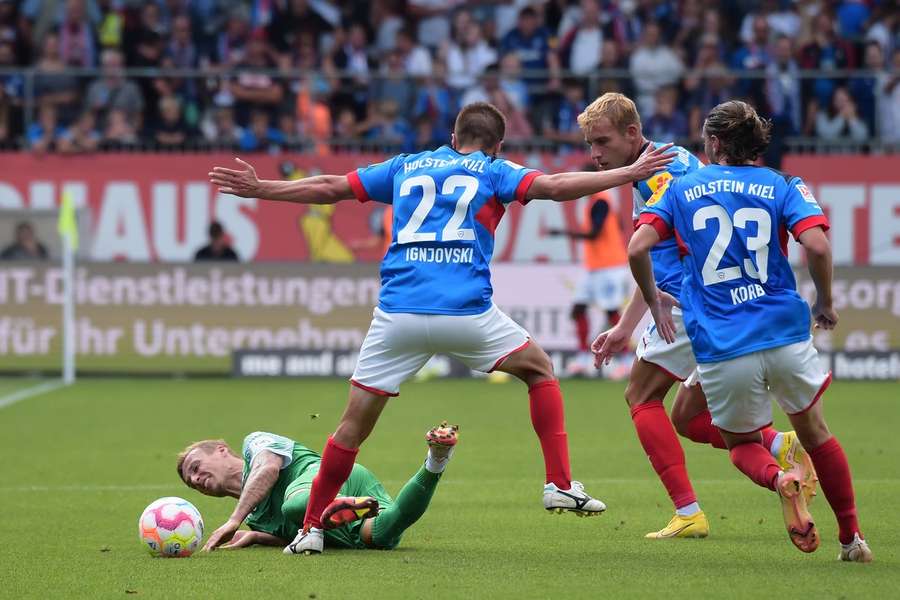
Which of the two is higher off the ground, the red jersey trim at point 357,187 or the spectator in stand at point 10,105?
the spectator in stand at point 10,105

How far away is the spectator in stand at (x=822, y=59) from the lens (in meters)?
21.1

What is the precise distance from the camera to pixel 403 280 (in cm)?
725

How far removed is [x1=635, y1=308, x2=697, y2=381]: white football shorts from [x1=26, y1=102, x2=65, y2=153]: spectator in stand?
49.7 feet

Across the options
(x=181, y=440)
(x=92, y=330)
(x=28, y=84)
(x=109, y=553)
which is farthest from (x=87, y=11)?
(x=109, y=553)

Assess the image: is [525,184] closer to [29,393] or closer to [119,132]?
[29,393]

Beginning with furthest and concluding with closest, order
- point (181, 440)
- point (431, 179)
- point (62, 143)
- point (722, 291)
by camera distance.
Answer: point (62, 143)
point (181, 440)
point (431, 179)
point (722, 291)

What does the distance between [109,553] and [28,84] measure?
15370 mm

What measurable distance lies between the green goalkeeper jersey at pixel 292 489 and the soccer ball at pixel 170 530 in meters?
0.41

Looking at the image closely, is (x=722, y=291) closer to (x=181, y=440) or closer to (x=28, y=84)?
(x=181, y=440)

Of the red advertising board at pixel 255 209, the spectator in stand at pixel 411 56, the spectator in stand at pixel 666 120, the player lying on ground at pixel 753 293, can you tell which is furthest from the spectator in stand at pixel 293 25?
the player lying on ground at pixel 753 293

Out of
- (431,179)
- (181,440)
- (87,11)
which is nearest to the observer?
(431,179)

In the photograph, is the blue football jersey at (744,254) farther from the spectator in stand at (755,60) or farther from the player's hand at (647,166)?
the spectator in stand at (755,60)

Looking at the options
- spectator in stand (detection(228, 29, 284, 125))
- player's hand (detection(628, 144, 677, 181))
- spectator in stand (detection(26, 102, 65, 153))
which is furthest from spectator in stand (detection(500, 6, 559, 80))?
player's hand (detection(628, 144, 677, 181))

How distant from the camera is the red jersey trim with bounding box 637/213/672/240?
6.79 meters
